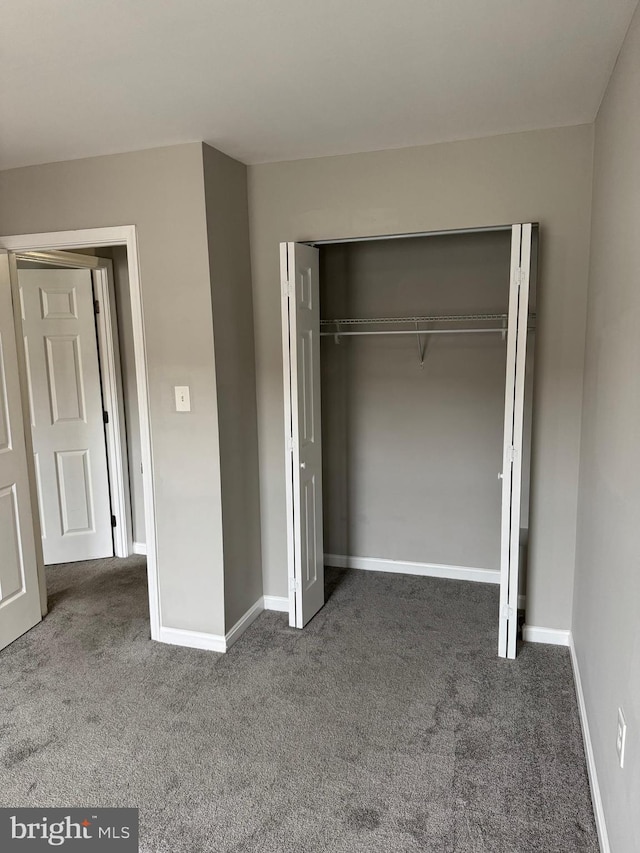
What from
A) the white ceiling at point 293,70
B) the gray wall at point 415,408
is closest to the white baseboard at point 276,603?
the gray wall at point 415,408

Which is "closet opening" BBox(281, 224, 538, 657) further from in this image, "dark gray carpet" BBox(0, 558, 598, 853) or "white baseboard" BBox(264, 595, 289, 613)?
"dark gray carpet" BBox(0, 558, 598, 853)

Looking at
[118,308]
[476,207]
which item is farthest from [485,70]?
[118,308]

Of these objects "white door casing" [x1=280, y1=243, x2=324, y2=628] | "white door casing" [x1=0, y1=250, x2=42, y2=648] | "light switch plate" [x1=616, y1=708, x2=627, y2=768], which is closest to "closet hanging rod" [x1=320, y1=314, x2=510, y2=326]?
"white door casing" [x1=280, y1=243, x2=324, y2=628]

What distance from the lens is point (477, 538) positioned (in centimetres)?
392

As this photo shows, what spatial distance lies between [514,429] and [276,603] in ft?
5.73

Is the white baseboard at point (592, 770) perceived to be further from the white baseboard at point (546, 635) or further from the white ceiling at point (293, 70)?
the white ceiling at point (293, 70)

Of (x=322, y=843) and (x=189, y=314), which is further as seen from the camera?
(x=189, y=314)

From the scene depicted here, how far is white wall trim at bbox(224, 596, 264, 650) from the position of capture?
3.18 metres

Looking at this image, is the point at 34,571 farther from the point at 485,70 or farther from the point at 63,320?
the point at 485,70

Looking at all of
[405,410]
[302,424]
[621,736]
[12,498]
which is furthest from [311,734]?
[405,410]

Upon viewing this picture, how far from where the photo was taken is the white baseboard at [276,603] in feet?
11.7

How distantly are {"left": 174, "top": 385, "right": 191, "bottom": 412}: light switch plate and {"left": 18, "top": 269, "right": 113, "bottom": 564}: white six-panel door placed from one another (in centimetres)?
159

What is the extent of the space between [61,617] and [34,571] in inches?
13.7

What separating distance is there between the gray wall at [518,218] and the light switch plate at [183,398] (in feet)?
1.93
